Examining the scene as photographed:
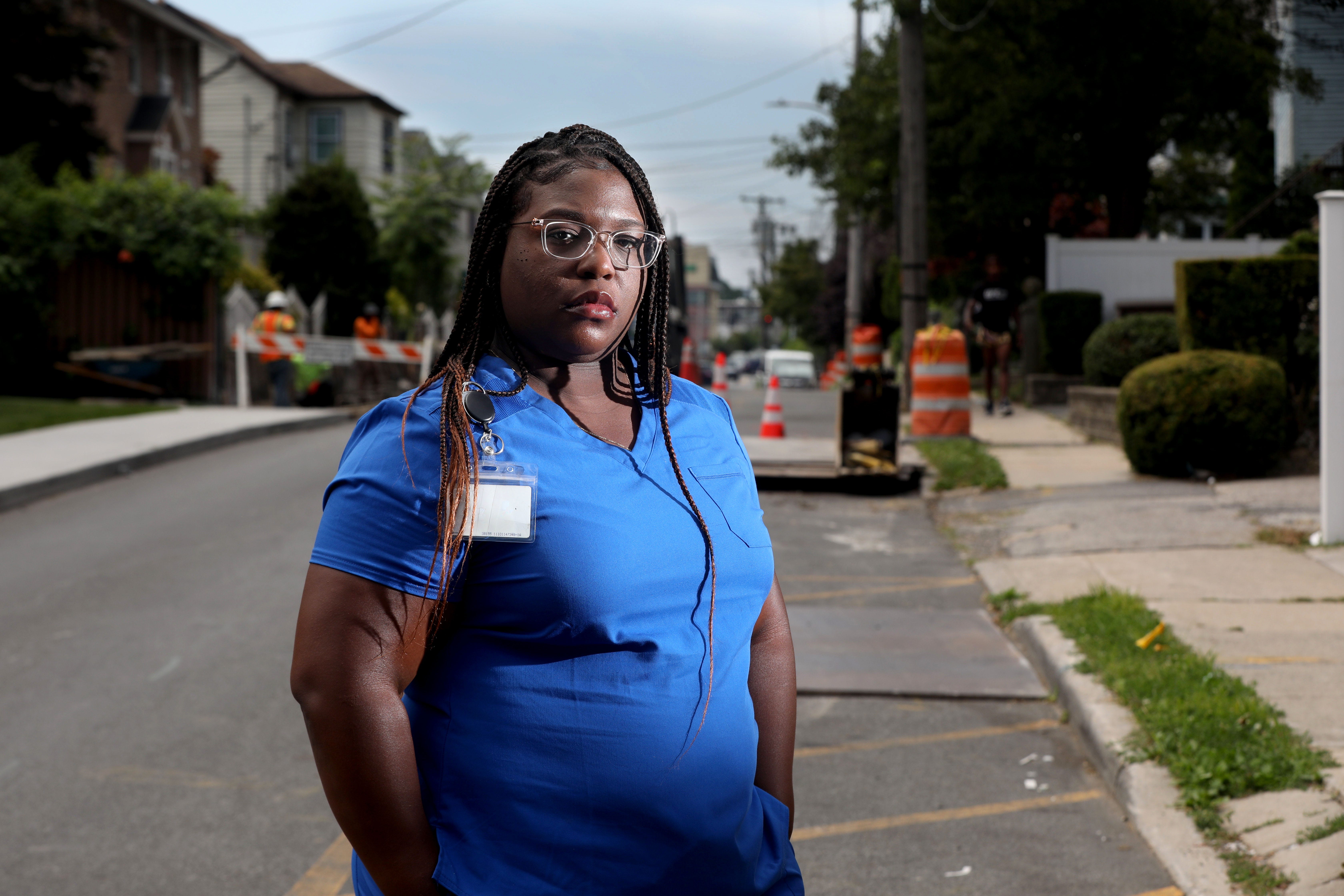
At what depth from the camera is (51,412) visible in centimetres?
1700

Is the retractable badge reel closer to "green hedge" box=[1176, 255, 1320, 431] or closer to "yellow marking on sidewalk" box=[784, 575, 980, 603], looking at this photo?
"yellow marking on sidewalk" box=[784, 575, 980, 603]

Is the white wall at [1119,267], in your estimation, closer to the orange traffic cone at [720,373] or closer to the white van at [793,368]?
the orange traffic cone at [720,373]

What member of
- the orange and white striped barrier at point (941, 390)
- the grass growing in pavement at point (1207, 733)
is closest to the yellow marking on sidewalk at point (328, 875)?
the grass growing in pavement at point (1207, 733)

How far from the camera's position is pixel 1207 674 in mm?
5023

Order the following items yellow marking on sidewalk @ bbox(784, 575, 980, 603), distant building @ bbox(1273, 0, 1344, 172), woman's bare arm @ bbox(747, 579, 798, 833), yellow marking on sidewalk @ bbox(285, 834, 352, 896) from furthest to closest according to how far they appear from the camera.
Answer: yellow marking on sidewalk @ bbox(784, 575, 980, 603), distant building @ bbox(1273, 0, 1344, 172), yellow marking on sidewalk @ bbox(285, 834, 352, 896), woman's bare arm @ bbox(747, 579, 798, 833)

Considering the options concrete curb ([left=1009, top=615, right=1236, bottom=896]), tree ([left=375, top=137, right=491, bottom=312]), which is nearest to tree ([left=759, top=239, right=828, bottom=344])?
tree ([left=375, top=137, right=491, bottom=312])

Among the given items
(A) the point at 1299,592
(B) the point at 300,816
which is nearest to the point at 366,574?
(B) the point at 300,816

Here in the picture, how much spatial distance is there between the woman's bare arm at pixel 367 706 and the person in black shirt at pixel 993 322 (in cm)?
1537

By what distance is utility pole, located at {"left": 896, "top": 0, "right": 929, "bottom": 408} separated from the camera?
17812 millimetres

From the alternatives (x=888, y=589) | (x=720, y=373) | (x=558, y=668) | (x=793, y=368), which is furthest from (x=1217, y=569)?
(x=793, y=368)

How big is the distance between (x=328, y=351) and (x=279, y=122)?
3306 centimetres

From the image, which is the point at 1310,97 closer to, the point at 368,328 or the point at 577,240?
the point at 368,328

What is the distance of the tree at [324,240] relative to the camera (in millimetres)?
39250

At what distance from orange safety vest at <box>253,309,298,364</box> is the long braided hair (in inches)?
741
